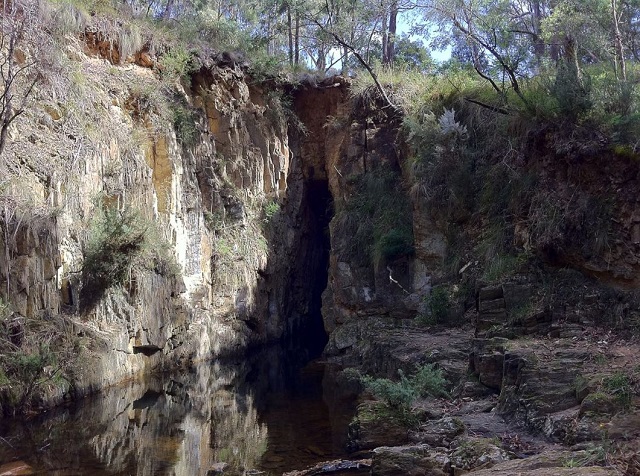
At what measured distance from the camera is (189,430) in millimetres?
10898

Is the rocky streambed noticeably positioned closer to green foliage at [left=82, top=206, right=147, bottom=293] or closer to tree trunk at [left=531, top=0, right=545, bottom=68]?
green foliage at [left=82, top=206, right=147, bottom=293]

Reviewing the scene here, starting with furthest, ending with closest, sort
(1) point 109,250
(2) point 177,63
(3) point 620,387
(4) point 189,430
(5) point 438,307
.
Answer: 1. (2) point 177,63
2. (5) point 438,307
3. (1) point 109,250
4. (4) point 189,430
5. (3) point 620,387

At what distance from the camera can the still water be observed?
8727 millimetres

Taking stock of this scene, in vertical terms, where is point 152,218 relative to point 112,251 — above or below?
above

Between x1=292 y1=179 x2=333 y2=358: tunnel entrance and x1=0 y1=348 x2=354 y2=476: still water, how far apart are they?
10846mm

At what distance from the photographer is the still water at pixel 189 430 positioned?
8727mm

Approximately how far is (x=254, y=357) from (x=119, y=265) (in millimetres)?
7332

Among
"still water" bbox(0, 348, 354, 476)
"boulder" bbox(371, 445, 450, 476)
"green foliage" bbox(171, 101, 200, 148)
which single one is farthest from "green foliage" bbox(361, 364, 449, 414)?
"green foliage" bbox(171, 101, 200, 148)

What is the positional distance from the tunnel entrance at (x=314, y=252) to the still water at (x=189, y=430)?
10.8 m

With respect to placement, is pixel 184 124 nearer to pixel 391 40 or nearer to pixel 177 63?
pixel 177 63

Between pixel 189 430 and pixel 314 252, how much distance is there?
17.4 meters

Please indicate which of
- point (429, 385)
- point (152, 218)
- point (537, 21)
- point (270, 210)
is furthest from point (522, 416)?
point (537, 21)

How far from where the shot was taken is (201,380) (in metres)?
16.3

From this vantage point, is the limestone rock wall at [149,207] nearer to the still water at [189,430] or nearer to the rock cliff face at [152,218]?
the rock cliff face at [152,218]
